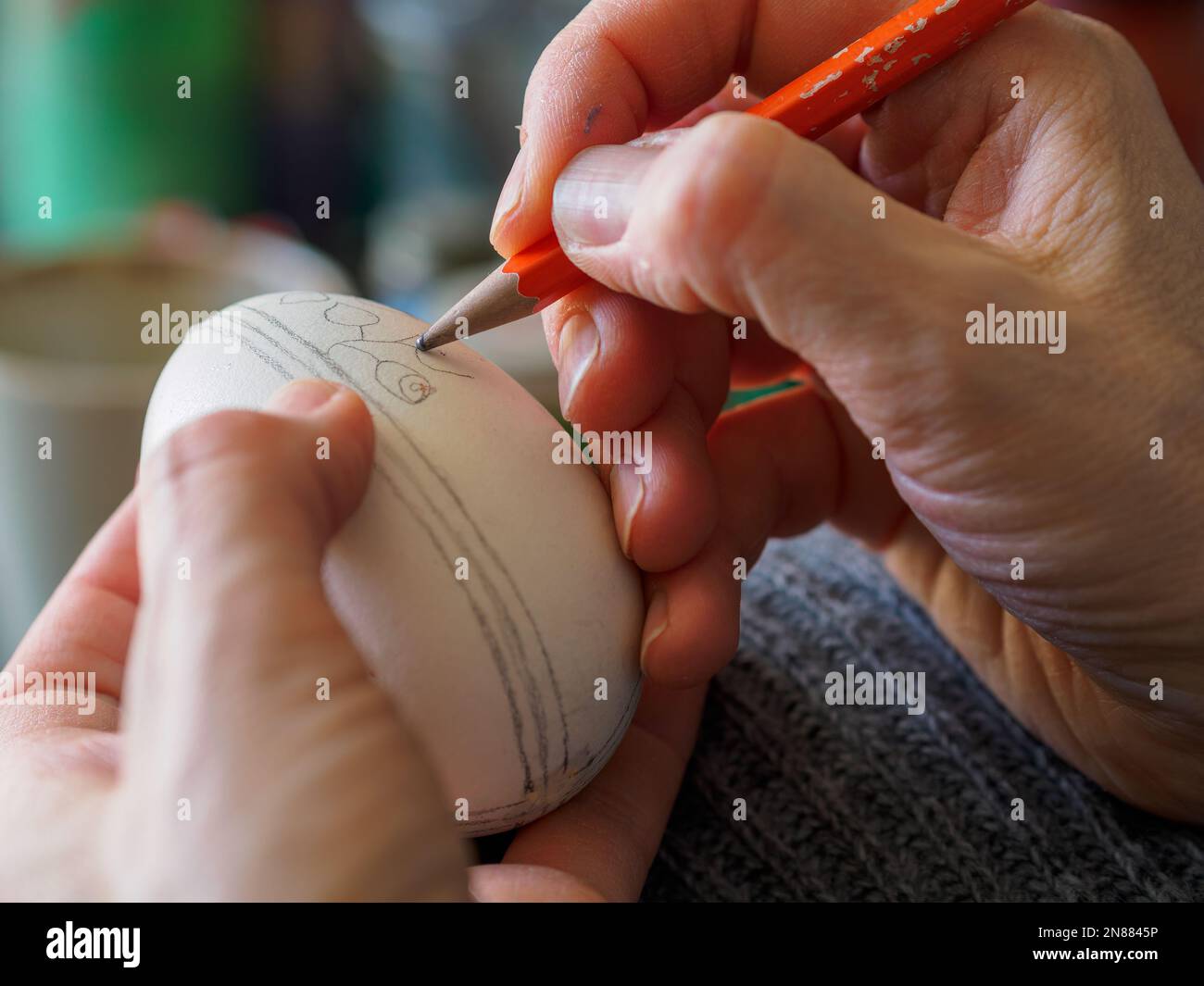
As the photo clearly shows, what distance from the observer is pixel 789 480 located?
26.1 inches

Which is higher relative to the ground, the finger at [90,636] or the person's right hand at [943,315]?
the person's right hand at [943,315]

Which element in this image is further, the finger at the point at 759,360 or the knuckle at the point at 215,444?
the finger at the point at 759,360

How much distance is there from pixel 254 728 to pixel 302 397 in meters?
0.15

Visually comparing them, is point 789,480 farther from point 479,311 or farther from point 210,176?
point 210,176

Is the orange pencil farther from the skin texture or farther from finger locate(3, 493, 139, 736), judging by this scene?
finger locate(3, 493, 139, 736)

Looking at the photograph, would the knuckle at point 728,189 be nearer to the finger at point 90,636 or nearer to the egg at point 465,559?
the egg at point 465,559

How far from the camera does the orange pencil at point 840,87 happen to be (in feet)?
1.59

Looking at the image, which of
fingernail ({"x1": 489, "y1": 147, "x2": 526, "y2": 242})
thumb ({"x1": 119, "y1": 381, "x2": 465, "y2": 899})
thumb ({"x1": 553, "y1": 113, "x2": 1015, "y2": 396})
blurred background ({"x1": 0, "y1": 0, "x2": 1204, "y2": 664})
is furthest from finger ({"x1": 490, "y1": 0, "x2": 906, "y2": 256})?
blurred background ({"x1": 0, "y1": 0, "x2": 1204, "y2": 664})

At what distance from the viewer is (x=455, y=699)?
1.37 ft

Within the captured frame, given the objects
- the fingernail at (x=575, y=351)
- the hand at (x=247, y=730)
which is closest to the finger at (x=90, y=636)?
the hand at (x=247, y=730)

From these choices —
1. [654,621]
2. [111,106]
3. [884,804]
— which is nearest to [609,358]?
[654,621]

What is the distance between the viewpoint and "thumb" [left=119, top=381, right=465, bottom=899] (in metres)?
0.31

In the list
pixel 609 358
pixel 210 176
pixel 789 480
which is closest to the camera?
pixel 609 358
